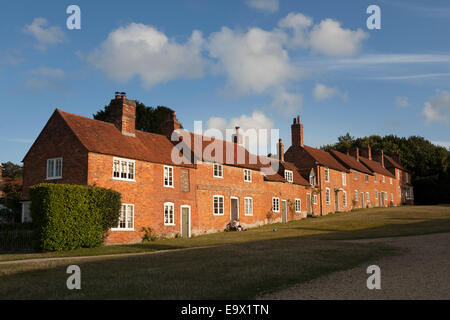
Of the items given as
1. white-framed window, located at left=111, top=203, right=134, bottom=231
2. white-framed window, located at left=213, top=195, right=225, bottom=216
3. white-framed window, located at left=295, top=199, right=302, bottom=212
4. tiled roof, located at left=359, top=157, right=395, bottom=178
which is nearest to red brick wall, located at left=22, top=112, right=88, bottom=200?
white-framed window, located at left=111, top=203, right=134, bottom=231

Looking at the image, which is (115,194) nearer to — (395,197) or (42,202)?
(42,202)

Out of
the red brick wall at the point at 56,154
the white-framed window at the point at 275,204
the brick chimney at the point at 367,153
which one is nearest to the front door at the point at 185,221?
the red brick wall at the point at 56,154

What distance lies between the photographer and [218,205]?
3375 cm

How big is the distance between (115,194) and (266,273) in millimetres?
15784

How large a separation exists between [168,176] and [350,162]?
34.8 m

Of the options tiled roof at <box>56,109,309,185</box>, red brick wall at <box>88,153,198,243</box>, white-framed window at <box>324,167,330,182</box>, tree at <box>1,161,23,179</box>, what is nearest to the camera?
red brick wall at <box>88,153,198,243</box>

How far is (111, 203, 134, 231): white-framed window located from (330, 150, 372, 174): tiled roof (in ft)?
118

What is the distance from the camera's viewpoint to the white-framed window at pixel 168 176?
2967 cm

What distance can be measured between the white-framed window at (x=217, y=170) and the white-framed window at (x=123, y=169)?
837 centimetres

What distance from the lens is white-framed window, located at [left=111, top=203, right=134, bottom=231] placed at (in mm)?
26025

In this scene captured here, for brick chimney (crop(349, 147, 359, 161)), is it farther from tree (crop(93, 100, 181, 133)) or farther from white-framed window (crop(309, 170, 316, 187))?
tree (crop(93, 100, 181, 133))

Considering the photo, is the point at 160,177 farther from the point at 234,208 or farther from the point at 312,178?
the point at 312,178

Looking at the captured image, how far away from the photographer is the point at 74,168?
25.0 metres

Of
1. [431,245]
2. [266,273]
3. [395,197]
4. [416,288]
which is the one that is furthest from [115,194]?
[395,197]
